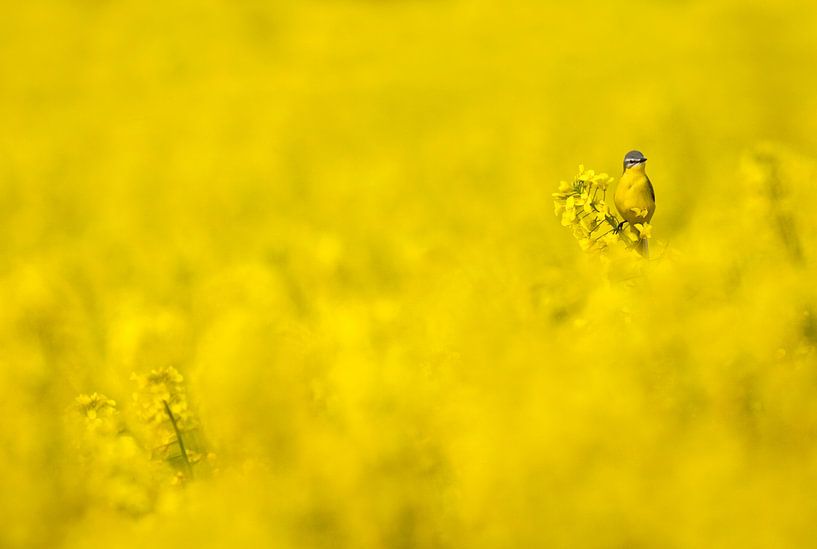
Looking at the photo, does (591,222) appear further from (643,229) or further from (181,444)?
(181,444)

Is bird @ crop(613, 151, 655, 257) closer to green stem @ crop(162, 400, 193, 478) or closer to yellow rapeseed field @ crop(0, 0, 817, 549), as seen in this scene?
yellow rapeseed field @ crop(0, 0, 817, 549)

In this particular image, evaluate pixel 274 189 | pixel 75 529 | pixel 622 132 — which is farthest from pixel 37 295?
pixel 622 132

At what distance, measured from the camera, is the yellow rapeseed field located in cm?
170

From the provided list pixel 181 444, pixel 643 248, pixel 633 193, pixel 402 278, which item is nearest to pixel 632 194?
pixel 633 193

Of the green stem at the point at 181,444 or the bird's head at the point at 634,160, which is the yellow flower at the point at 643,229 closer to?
the bird's head at the point at 634,160

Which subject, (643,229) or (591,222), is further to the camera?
(591,222)

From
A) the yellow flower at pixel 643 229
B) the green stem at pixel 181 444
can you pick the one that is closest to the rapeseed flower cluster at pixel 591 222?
the yellow flower at pixel 643 229

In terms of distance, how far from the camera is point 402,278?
9.25 ft

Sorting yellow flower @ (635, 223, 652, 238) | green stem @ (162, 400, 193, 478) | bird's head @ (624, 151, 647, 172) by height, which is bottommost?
yellow flower @ (635, 223, 652, 238)

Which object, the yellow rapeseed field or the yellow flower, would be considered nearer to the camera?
the yellow rapeseed field

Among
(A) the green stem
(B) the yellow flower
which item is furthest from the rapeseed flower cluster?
(A) the green stem

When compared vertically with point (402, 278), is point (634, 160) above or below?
below

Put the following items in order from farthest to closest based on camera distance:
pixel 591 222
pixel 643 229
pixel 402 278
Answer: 1. pixel 402 278
2. pixel 591 222
3. pixel 643 229

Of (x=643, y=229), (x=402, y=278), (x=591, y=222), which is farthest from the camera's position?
(x=402, y=278)
